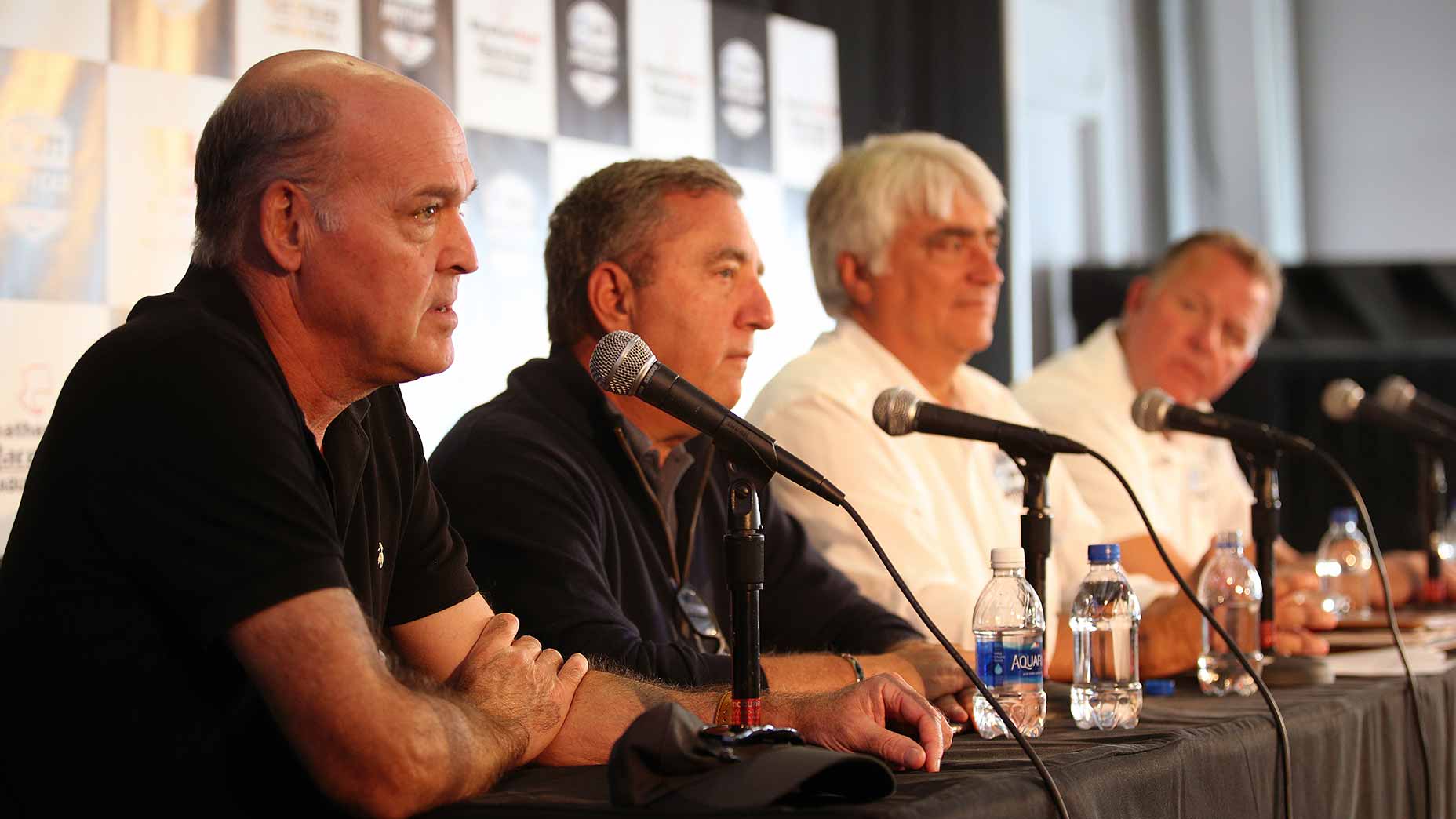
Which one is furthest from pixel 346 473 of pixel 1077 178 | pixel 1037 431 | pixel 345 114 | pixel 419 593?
pixel 1077 178

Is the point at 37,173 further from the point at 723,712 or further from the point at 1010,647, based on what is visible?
the point at 1010,647

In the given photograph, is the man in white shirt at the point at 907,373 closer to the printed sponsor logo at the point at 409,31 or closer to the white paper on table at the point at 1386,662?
the white paper on table at the point at 1386,662

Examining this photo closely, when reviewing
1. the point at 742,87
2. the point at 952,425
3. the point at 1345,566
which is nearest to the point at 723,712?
the point at 952,425

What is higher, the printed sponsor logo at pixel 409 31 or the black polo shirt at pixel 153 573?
the printed sponsor logo at pixel 409 31

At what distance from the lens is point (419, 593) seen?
180 centimetres

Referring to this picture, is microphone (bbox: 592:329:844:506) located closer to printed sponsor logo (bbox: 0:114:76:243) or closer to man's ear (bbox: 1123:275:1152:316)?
printed sponsor logo (bbox: 0:114:76:243)

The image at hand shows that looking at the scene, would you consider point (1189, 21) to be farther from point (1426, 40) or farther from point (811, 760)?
point (811, 760)

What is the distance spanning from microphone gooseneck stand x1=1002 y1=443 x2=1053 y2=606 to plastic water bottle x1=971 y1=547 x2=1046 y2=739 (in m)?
0.05

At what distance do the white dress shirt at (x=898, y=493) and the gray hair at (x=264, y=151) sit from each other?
137 centimetres

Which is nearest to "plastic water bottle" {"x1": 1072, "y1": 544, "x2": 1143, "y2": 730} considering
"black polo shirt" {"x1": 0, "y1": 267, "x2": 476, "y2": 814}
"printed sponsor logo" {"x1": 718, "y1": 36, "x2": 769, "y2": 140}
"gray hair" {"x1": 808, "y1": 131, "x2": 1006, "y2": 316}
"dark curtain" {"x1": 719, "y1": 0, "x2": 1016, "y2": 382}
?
"black polo shirt" {"x1": 0, "y1": 267, "x2": 476, "y2": 814}

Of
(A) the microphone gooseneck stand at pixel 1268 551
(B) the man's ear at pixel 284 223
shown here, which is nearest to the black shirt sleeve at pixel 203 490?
(B) the man's ear at pixel 284 223

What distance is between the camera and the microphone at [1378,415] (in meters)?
3.24

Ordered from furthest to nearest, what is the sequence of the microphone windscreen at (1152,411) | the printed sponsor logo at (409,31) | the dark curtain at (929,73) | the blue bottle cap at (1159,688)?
the dark curtain at (929,73) < the printed sponsor logo at (409,31) < the microphone windscreen at (1152,411) < the blue bottle cap at (1159,688)

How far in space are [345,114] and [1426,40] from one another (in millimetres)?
7091
